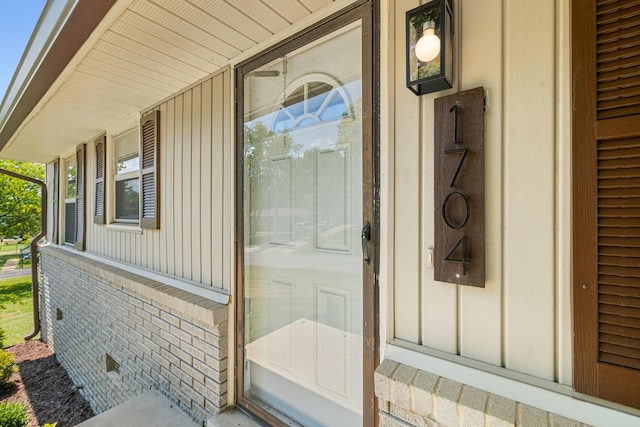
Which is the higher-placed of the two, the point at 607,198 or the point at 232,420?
the point at 607,198

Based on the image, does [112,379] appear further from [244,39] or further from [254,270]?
[244,39]

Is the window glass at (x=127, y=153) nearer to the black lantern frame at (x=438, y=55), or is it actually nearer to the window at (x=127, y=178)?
the window at (x=127, y=178)

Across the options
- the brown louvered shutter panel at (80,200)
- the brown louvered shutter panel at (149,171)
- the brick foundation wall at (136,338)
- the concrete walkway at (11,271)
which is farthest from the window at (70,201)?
the concrete walkway at (11,271)

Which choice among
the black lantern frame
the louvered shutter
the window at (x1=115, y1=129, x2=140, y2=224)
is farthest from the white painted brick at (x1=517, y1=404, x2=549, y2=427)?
the louvered shutter

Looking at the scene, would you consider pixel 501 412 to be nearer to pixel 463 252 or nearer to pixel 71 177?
pixel 463 252

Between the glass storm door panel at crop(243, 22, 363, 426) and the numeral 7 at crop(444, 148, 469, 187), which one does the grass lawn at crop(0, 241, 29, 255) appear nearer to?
the glass storm door panel at crop(243, 22, 363, 426)

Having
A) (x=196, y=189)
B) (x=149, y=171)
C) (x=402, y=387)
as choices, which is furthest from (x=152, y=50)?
(x=402, y=387)

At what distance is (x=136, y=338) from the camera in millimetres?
2859

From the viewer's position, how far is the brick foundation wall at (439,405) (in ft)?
3.07

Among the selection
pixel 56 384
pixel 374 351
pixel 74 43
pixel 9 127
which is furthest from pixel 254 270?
pixel 56 384

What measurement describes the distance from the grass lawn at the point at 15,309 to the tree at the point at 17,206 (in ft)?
6.49

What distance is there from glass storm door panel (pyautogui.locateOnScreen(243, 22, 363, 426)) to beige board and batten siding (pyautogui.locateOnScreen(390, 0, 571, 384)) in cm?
39

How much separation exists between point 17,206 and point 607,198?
16068 mm

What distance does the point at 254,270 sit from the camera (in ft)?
6.64
